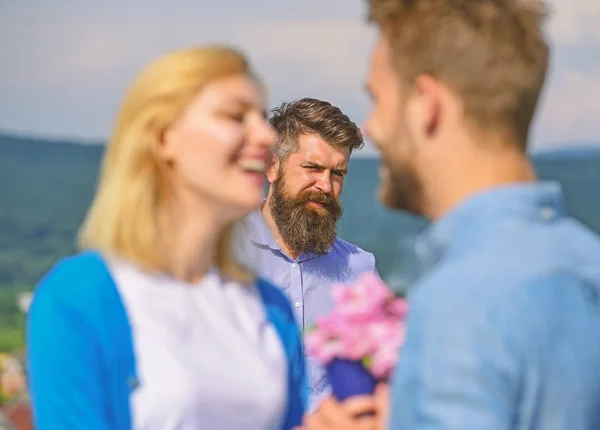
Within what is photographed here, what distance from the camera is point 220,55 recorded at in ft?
7.04

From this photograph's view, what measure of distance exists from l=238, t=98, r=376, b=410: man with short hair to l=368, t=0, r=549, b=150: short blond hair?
2.64 meters

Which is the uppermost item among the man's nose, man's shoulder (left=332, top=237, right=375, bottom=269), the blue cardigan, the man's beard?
the man's nose

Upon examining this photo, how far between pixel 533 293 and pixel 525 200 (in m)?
0.16

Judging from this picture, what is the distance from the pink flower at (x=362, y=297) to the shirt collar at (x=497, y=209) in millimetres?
208

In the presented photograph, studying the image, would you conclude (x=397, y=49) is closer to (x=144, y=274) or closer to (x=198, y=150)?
(x=198, y=150)

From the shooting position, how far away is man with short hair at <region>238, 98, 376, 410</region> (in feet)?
14.4

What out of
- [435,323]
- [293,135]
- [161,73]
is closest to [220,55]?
[161,73]

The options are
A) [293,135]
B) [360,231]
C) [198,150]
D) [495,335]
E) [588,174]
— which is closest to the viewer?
[495,335]

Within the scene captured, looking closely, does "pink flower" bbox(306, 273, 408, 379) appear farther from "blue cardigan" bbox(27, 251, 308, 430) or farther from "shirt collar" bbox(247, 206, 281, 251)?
"shirt collar" bbox(247, 206, 281, 251)

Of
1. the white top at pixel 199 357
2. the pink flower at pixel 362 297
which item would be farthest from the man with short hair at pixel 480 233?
the white top at pixel 199 357

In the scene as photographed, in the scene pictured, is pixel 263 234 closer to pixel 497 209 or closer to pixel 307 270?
pixel 307 270

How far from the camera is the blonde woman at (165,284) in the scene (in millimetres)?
2047

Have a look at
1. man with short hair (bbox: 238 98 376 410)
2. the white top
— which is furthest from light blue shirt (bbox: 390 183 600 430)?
man with short hair (bbox: 238 98 376 410)

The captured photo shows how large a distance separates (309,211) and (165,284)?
7.66 ft
